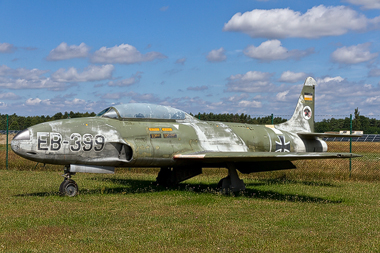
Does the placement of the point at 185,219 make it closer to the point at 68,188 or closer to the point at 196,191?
the point at 68,188

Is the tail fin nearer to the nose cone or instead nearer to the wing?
the wing

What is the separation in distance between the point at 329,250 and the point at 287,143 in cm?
800

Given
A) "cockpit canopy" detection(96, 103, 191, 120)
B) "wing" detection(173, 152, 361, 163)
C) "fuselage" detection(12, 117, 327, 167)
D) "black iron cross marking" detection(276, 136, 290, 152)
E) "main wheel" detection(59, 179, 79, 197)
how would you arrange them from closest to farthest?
"wing" detection(173, 152, 361, 163) → "fuselage" detection(12, 117, 327, 167) → "main wheel" detection(59, 179, 79, 197) → "cockpit canopy" detection(96, 103, 191, 120) → "black iron cross marking" detection(276, 136, 290, 152)

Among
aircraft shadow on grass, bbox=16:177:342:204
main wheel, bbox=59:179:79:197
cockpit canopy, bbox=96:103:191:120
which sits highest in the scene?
cockpit canopy, bbox=96:103:191:120

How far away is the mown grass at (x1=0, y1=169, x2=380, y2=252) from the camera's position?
5.80 m

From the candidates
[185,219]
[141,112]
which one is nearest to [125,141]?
[141,112]

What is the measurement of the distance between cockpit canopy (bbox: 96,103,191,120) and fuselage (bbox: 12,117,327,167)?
0.17 metres

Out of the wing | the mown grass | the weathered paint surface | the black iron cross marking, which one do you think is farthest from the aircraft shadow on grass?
the black iron cross marking

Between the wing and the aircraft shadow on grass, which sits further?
the aircraft shadow on grass

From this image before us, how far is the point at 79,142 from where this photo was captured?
10055 millimetres

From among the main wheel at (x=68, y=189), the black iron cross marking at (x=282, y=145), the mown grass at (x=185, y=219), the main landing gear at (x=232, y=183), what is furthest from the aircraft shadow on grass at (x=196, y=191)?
the black iron cross marking at (x=282, y=145)

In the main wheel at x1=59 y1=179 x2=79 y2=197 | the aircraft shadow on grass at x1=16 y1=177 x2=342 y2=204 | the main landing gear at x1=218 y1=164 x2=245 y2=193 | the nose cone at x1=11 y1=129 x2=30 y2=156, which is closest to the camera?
the nose cone at x1=11 y1=129 x2=30 y2=156

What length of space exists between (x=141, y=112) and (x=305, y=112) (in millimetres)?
7131

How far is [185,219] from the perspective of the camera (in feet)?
25.1
